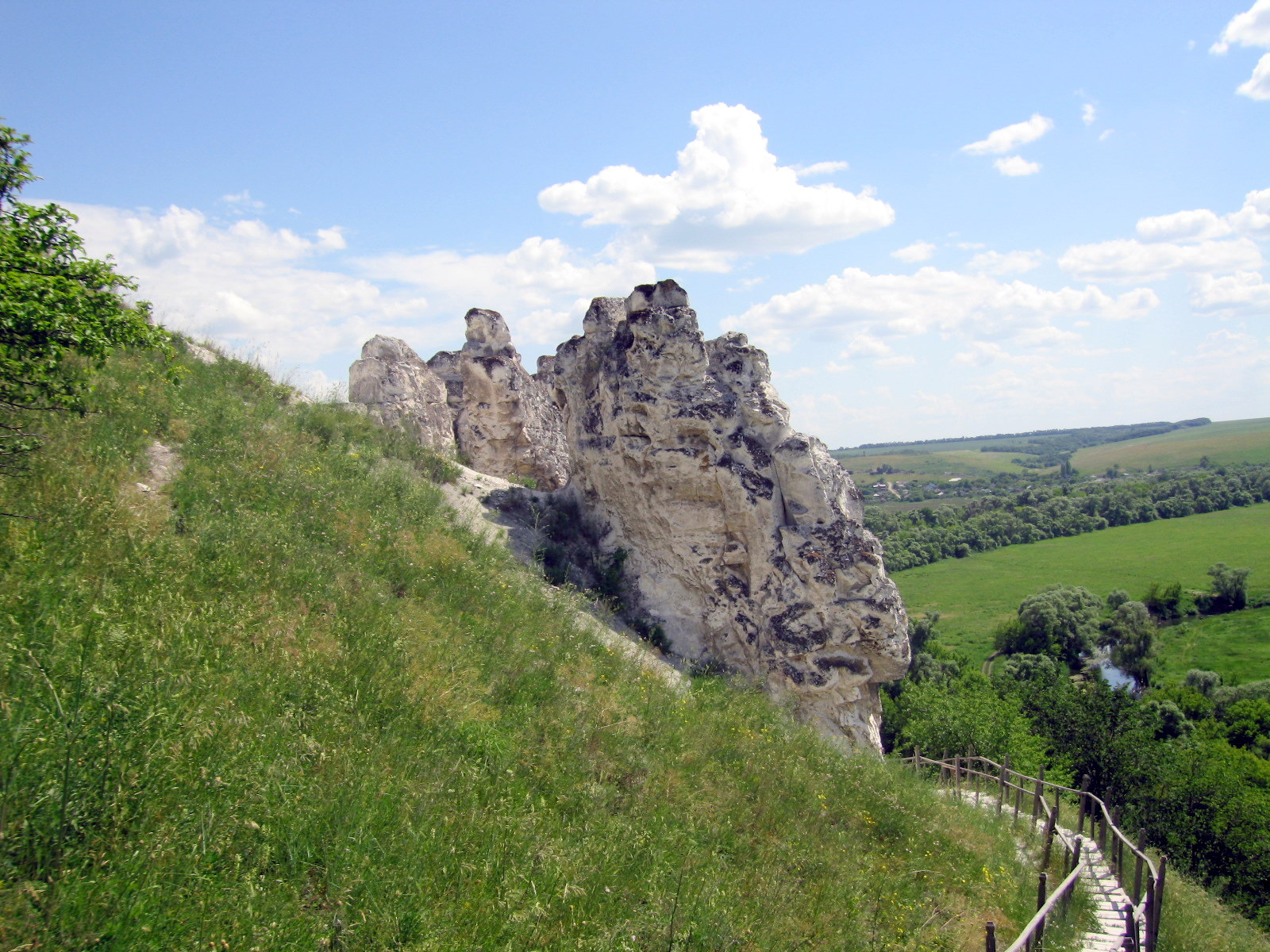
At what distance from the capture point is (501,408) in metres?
26.1

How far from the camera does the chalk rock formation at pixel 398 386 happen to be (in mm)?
21438

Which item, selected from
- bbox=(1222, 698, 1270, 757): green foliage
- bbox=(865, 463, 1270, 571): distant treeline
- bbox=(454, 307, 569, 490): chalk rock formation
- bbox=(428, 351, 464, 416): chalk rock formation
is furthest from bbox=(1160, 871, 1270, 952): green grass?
bbox=(865, 463, 1270, 571): distant treeline

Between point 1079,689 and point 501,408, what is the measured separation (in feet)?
83.5

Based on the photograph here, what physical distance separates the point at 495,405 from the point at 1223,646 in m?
59.7

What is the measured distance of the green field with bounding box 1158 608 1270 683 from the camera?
48.8 metres

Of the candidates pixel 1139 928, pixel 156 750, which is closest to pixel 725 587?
pixel 1139 928

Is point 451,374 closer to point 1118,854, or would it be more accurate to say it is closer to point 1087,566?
point 1118,854

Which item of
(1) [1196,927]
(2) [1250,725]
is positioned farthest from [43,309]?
(2) [1250,725]

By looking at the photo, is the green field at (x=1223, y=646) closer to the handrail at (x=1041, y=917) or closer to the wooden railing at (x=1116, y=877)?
the wooden railing at (x=1116, y=877)

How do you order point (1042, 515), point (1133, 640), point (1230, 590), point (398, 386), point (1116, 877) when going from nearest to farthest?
point (1116, 877) → point (398, 386) → point (1133, 640) → point (1230, 590) → point (1042, 515)

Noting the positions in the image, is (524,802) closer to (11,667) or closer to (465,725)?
A: (465,725)

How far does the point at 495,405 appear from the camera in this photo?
2608cm

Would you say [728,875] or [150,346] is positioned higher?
[150,346]

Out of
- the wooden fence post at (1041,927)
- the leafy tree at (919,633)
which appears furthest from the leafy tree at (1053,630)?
the wooden fence post at (1041,927)
